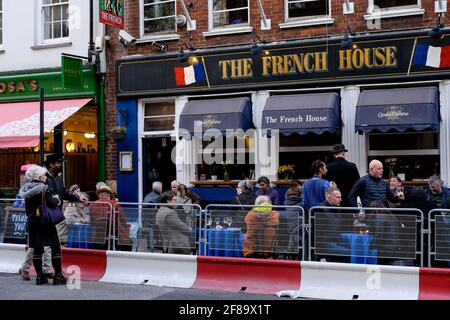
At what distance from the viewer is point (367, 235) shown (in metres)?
8.43

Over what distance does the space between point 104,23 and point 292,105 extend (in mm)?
4596

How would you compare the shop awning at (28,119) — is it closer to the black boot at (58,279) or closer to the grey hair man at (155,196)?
the grey hair man at (155,196)

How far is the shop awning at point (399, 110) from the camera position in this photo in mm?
11977

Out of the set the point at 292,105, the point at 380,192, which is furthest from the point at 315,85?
the point at 380,192

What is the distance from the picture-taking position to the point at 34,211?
29.2 ft

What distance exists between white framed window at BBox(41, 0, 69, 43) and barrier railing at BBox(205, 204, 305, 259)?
8360 millimetres

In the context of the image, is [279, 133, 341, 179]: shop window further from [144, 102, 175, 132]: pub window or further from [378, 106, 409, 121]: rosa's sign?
[144, 102, 175, 132]: pub window

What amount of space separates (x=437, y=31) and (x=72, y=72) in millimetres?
7891

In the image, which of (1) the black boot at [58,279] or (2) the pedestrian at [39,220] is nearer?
(2) the pedestrian at [39,220]

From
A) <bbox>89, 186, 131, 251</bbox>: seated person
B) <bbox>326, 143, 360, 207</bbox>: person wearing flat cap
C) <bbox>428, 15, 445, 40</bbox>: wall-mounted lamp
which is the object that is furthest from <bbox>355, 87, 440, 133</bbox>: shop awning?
<bbox>89, 186, 131, 251</bbox>: seated person

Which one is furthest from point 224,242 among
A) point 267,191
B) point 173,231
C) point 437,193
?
point 437,193

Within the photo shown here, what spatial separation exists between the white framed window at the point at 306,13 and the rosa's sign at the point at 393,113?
88.2 inches

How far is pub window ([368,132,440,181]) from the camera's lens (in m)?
12.7

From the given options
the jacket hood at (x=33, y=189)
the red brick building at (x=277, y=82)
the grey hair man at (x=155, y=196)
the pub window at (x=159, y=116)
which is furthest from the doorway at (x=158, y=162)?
the jacket hood at (x=33, y=189)
